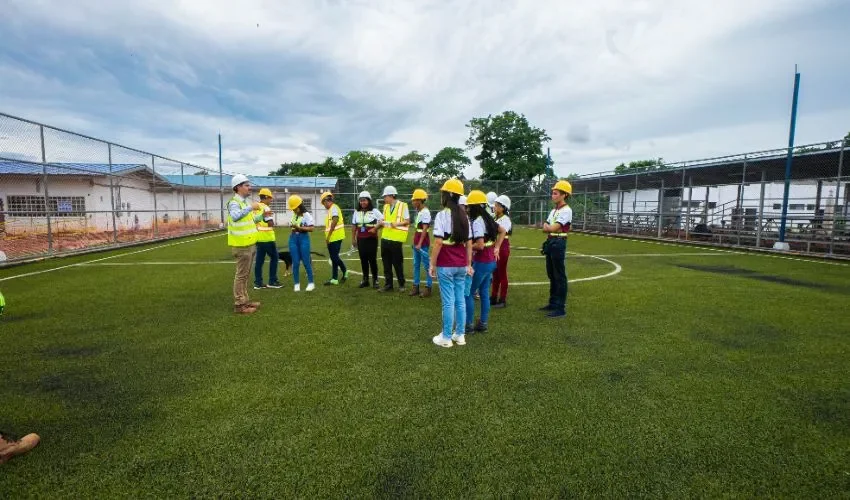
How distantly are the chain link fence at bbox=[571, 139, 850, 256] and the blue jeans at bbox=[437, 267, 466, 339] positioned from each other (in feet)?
45.5

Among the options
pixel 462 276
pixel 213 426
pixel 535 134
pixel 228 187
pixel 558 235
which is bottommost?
pixel 213 426

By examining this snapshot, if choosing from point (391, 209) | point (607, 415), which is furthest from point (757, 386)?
point (391, 209)

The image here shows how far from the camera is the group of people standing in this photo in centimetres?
486

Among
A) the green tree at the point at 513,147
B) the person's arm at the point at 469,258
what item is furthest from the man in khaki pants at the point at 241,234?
the green tree at the point at 513,147

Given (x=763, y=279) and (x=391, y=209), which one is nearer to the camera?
(x=391, y=209)

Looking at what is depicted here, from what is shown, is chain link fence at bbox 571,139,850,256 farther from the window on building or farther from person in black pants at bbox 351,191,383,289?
the window on building

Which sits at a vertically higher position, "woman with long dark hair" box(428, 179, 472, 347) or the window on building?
the window on building

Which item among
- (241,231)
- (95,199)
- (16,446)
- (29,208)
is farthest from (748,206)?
(95,199)

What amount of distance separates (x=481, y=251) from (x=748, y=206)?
21.4m

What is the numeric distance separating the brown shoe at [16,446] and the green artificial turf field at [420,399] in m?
0.05

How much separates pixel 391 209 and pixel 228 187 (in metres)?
30.8

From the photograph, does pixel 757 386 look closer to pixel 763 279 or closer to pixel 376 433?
pixel 376 433

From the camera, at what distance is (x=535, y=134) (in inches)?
1645

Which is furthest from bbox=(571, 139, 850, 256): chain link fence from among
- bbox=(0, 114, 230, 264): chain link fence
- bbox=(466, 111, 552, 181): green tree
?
bbox=(0, 114, 230, 264): chain link fence
